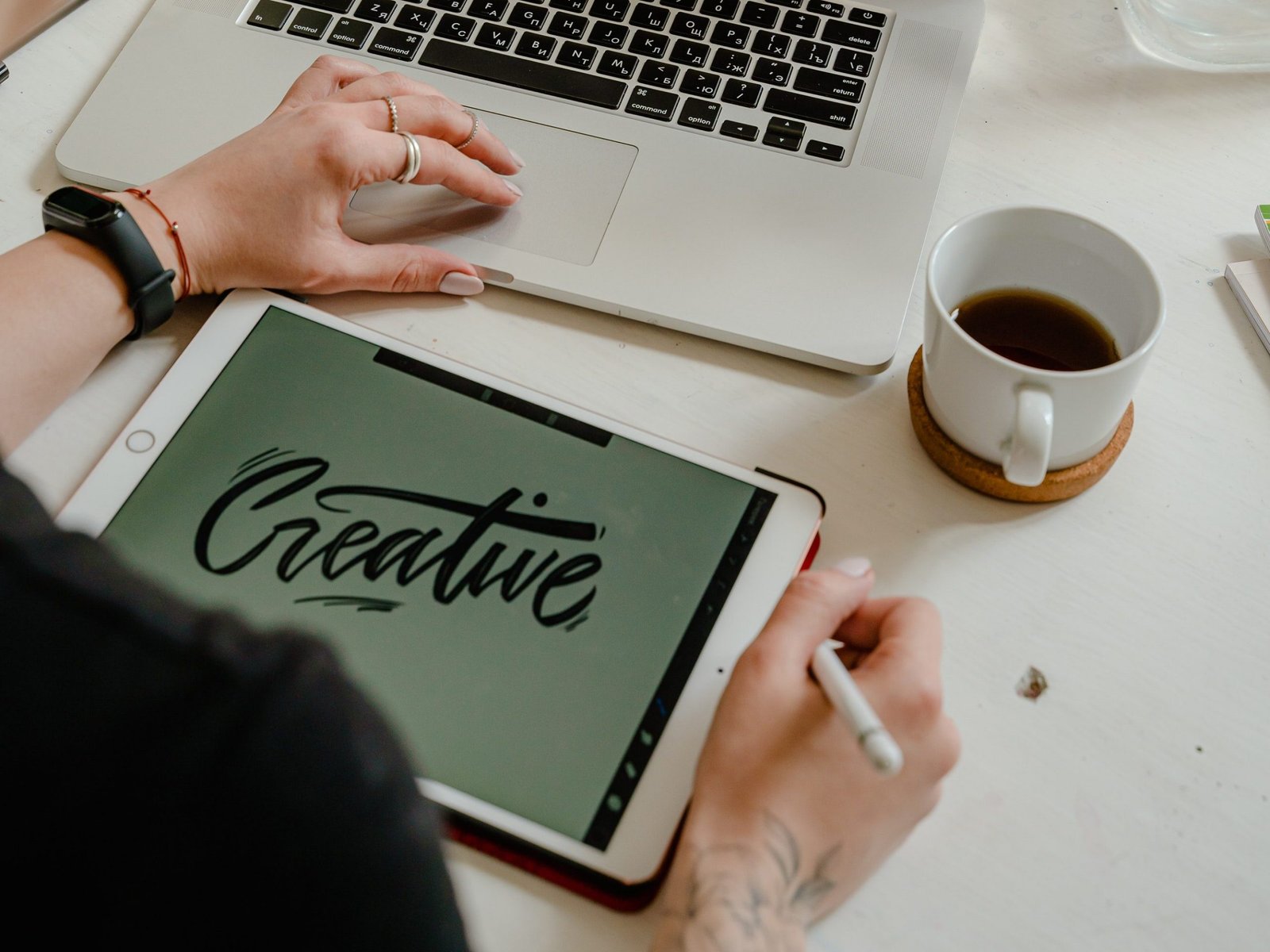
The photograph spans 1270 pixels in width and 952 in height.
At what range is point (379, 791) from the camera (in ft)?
0.70

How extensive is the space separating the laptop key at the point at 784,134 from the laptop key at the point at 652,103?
0.21 ft

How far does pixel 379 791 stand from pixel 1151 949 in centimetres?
37

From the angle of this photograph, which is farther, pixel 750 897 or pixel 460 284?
pixel 460 284

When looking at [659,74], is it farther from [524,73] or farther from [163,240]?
[163,240]

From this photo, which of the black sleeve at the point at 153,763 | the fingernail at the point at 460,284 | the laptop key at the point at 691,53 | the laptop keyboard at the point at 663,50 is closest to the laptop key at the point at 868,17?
the laptop keyboard at the point at 663,50

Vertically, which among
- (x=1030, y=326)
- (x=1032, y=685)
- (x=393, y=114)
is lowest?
(x=1032, y=685)

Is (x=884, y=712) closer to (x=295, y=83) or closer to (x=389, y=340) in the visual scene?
(x=389, y=340)

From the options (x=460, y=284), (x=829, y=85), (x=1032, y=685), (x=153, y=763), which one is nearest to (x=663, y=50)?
(x=829, y=85)

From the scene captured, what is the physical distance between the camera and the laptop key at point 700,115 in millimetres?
630

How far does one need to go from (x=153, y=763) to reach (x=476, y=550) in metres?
0.30

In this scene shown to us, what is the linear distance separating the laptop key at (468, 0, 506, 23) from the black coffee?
37cm

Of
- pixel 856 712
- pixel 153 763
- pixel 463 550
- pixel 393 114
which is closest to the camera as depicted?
pixel 153 763

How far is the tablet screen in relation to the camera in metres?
0.45

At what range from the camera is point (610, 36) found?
2.15 ft
